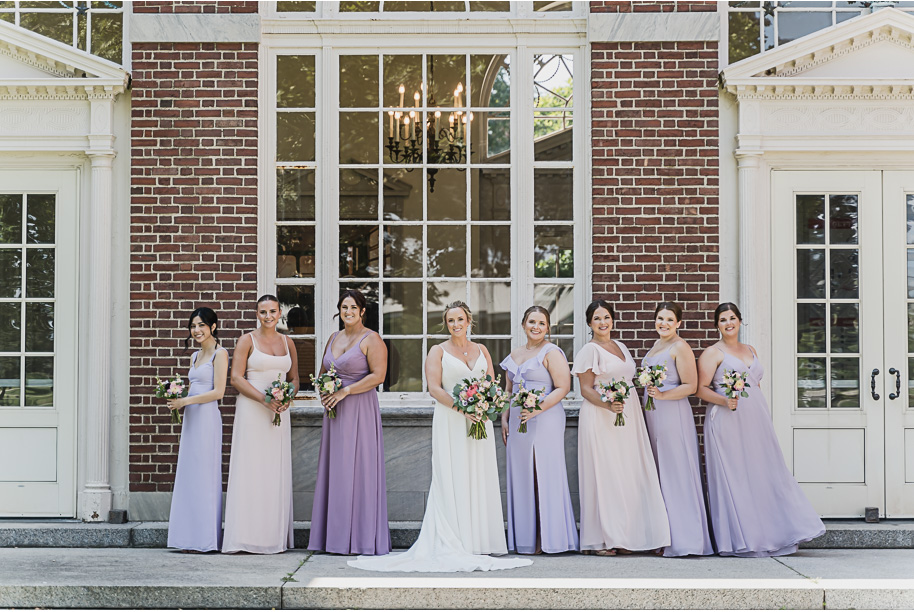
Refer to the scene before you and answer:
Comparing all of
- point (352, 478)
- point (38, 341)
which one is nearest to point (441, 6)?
point (352, 478)

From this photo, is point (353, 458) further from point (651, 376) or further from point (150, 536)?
point (651, 376)

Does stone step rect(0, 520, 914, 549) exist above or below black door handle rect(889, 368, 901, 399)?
below

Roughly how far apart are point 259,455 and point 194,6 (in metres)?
3.67

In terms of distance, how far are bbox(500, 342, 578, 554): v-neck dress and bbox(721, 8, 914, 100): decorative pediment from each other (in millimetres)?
2792

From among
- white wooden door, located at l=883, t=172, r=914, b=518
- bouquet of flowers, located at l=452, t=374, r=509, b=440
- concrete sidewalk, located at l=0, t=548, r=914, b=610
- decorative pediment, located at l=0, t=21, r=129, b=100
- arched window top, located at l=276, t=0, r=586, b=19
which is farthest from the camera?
arched window top, located at l=276, t=0, r=586, b=19

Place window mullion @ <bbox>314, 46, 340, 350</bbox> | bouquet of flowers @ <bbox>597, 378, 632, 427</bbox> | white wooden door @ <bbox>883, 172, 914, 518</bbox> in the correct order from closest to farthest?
1. bouquet of flowers @ <bbox>597, 378, 632, 427</bbox>
2. white wooden door @ <bbox>883, 172, 914, 518</bbox>
3. window mullion @ <bbox>314, 46, 340, 350</bbox>

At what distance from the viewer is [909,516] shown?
791 centimetres

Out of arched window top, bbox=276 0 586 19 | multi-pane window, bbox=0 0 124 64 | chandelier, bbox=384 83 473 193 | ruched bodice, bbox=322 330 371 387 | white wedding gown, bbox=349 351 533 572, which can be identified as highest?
arched window top, bbox=276 0 586 19

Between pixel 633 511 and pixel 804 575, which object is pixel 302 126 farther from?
pixel 804 575

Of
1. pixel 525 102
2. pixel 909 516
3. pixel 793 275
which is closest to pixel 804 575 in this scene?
pixel 909 516

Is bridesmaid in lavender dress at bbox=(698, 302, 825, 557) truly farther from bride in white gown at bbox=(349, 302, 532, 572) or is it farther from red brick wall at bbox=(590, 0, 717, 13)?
red brick wall at bbox=(590, 0, 717, 13)

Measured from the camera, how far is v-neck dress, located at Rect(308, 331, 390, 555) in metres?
7.16

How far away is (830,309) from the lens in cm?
797

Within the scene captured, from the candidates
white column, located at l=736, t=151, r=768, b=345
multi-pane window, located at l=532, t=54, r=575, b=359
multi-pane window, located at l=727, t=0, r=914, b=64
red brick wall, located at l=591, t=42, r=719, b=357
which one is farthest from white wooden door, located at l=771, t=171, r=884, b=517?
multi-pane window, located at l=532, t=54, r=575, b=359
